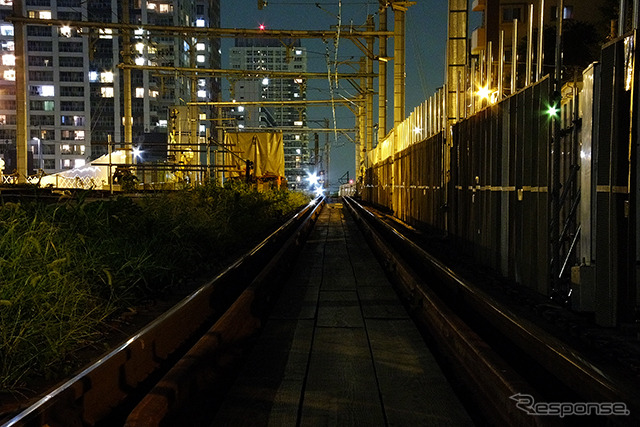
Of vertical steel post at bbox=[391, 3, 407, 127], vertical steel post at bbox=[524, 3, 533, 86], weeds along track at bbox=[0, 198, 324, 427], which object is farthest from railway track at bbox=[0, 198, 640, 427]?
vertical steel post at bbox=[391, 3, 407, 127]

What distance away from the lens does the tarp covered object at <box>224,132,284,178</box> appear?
32.2 metres

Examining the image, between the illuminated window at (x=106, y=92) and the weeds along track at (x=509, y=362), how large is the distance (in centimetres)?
10948

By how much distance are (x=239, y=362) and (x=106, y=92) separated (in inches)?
4397

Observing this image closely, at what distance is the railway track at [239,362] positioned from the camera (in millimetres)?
3268

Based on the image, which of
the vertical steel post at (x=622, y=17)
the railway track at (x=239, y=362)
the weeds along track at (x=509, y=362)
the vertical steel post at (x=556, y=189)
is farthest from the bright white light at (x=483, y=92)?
the vertical steel post at (x=622, y=17)

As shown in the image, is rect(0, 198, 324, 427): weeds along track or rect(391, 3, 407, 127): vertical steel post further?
rect(391, 3, 407, 127): vertical steel post

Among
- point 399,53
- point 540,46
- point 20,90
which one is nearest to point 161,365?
point 540,46

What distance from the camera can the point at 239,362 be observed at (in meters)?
5.18

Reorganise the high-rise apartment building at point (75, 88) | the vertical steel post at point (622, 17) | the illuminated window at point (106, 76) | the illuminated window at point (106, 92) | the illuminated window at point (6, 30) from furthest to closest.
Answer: the illuminated window at point (106, 92) → the illuminated window at point (106, 76) → the illuminated window at point (6, 30) → the high-rise apartment building at point (75, 88) → the vertical steel post at point (622, 17)

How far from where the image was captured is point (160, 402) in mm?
3250

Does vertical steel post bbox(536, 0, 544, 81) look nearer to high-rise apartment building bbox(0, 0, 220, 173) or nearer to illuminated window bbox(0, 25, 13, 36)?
high-rise apartment building bbox(0, 0, 220, 173)

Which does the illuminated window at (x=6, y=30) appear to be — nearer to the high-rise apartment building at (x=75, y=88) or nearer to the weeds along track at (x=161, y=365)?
the high-rise apartment building at (x=75, y=88)

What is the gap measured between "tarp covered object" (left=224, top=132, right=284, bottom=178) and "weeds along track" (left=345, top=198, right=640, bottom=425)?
25.3 meters

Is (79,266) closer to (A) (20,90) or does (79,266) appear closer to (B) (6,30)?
(A) (20,90)
